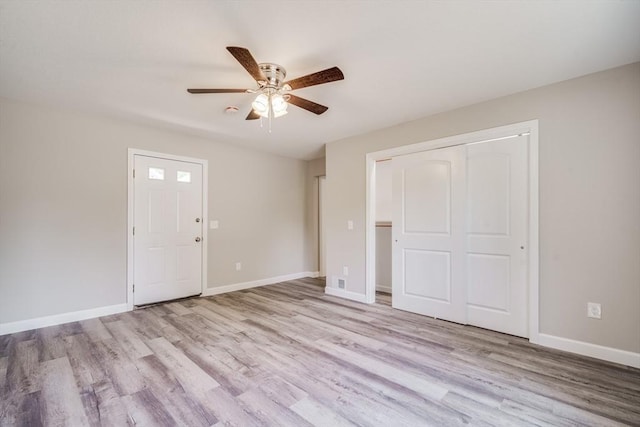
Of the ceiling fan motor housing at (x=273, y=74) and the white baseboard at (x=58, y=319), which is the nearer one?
the ceiling fan motor housing at (x=273, y=74)

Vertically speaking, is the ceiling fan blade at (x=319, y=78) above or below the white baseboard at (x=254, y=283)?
above

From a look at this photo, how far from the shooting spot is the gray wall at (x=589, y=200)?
2.26 meters

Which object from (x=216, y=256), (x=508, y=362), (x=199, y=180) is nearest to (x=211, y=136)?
(x=199, y=180)

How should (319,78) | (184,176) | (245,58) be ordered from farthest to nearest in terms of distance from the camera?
(184,176), (319,78), (245,58)

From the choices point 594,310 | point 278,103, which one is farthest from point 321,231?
point 594,310

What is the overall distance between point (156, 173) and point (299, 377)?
3310mm

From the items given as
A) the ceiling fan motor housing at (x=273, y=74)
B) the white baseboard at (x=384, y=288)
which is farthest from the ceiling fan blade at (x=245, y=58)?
the white baseboard at (x=384, y=288)

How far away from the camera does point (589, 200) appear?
2.42m

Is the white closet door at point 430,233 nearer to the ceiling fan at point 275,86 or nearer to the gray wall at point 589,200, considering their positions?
the gray wall at point 589,200

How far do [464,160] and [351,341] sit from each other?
2303 millimetres

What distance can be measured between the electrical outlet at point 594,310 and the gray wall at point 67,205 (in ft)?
14.7

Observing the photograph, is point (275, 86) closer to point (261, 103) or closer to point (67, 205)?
point (261, 103)

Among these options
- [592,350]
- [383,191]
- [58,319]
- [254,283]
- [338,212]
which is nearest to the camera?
[592,350]

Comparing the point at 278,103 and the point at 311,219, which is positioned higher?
the point at 278,103
